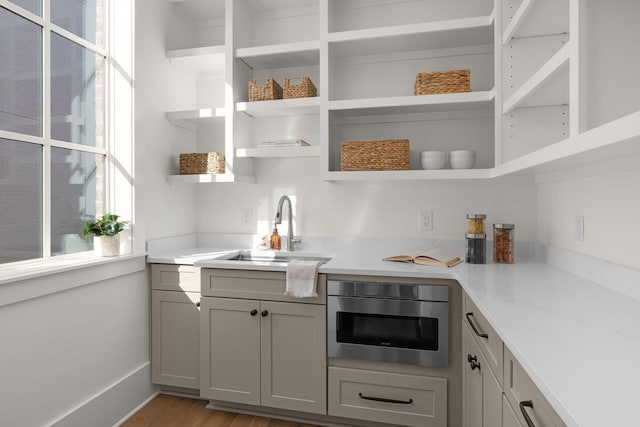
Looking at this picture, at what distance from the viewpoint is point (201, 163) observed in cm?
Answer: 253

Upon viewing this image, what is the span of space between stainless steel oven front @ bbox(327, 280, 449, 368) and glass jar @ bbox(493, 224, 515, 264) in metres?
0.47

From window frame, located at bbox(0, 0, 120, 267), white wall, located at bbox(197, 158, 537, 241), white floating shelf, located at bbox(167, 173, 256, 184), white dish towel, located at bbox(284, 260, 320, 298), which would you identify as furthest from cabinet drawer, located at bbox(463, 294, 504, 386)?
window frame, located at bbox(0, 0, 120, 267)

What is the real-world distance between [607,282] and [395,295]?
86 cm

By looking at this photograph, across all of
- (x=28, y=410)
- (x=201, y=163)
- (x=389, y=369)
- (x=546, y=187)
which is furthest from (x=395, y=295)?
(x=28, y=410)

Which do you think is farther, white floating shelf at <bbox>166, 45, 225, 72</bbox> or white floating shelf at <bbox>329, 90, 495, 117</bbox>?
white floating shelf at <bbox>166, 45, 225, 72</bbox>

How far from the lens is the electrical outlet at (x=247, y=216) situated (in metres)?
2.78

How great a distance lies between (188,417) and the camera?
2141 mm

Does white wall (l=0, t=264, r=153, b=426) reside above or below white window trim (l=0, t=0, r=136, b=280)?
below

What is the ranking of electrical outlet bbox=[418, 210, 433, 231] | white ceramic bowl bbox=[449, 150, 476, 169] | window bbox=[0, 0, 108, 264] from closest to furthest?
1. window bbox=[0, 0, 108, 264]
2. white ceramic bowl bbox=[449, 150, 476, 169]
3. electrical outlet bbox=[418, 210, 433, 231]

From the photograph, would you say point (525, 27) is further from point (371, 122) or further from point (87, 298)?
point (87, 298)

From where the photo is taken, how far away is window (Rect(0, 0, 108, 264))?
A: 5.54 ft

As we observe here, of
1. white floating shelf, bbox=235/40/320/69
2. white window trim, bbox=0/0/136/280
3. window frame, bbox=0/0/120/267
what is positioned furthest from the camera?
white floating shelf, bbox=235/40/320/69

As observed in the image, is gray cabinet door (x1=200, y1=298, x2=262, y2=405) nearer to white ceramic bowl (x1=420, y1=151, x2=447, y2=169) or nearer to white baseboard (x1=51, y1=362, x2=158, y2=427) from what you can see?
white baseboard (x1=51, y1=362, x2=158, y2=427)

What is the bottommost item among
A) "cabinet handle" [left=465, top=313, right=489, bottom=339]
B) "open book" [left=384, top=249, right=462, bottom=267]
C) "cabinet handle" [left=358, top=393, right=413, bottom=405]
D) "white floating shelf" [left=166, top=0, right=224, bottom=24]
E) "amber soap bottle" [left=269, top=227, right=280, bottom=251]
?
"cabinet handle" [left=358, top=393, right=413, bottom=405]
